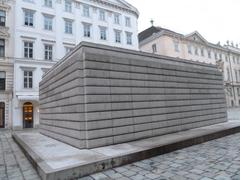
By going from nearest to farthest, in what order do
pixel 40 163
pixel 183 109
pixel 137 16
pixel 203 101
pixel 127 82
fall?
pixel 40 163, pixel 127 82, pixel 183 109, pixel 203 101, pixel 137 16

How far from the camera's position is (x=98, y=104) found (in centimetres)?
654

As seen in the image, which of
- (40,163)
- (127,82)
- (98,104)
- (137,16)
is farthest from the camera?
(137,16)

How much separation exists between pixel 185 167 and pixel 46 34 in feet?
73.6

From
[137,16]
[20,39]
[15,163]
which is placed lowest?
[15,163]

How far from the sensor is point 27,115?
21562 millimetres

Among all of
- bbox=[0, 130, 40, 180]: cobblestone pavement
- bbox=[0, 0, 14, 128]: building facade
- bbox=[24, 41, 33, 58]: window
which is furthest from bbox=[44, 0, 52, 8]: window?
bbox=[0, 130, 40, 180]: cobblestone pavement

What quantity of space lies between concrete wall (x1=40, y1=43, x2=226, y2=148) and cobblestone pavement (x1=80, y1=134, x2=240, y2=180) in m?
1.88

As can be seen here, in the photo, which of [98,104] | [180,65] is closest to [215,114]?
[180,65]

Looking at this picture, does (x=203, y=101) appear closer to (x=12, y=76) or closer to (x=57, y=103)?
(x=57, y=103)

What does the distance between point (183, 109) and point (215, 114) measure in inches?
132

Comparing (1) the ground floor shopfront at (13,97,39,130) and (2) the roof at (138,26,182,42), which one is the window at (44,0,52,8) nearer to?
(1) the ground floor shopfront at (13,97,39,130)

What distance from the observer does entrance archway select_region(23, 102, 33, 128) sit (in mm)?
21339

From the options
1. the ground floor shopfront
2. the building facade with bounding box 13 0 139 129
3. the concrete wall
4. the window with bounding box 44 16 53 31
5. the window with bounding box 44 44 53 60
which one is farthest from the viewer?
the window with bounding box 44 16 53 31

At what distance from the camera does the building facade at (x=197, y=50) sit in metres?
33.9
